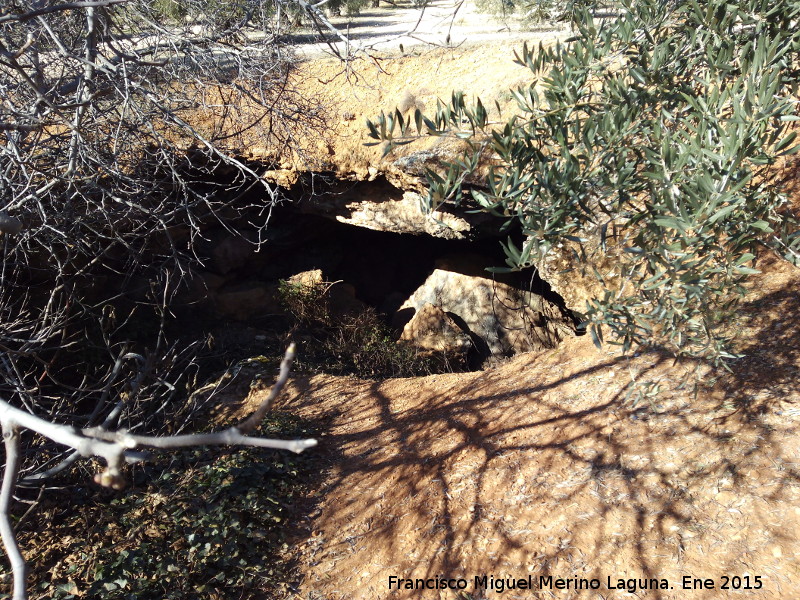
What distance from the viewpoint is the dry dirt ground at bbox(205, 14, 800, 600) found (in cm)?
365

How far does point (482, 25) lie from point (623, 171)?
36.6 ft

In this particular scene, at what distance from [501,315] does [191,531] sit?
6082 mm

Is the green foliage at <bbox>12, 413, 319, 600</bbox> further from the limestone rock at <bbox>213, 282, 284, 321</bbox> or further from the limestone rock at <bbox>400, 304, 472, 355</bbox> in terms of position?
the limestone rock at <bbox>213, 282, 284, 321</bbox>

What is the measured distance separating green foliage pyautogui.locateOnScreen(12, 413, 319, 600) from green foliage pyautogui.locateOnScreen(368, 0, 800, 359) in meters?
3.01

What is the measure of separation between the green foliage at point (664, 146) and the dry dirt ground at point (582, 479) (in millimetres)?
1134

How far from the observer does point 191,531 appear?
4.67m

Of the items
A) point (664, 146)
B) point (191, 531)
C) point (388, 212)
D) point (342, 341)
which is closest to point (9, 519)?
point (664, 146)

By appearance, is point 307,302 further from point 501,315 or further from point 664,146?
point 664,146

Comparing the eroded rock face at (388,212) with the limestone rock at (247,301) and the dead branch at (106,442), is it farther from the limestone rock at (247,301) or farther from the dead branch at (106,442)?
the dead branch at (106,442)

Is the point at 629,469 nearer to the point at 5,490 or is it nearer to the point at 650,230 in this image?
the point at 650,230

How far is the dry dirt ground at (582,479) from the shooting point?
3.65 metres

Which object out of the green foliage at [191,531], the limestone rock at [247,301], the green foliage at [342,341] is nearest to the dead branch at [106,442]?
the green foliage at [191,531]

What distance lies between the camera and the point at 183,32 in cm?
482

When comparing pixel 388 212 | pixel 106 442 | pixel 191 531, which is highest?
pixel 106 442
